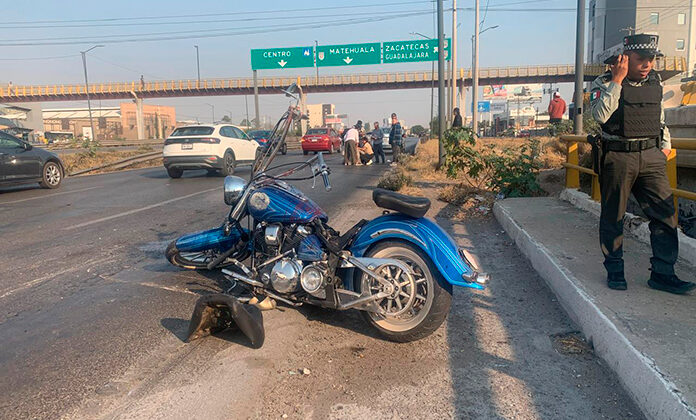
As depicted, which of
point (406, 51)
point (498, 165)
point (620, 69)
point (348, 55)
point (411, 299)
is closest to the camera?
point (411, 299)

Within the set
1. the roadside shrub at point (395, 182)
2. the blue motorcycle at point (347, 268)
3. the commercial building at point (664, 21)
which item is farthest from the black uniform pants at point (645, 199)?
the commercial building at point (664, 21)

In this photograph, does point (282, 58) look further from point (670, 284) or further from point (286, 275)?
point (670, 284)

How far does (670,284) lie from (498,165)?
596 centimetres

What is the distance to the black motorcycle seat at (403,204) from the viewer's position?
3.88 metres

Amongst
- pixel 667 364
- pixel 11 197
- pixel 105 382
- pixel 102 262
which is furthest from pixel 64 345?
pixel 11 197

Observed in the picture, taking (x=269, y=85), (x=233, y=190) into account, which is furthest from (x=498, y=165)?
(x=269, y=85)

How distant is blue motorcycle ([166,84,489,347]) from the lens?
12.4ft

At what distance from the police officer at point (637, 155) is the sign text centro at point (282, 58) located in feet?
137

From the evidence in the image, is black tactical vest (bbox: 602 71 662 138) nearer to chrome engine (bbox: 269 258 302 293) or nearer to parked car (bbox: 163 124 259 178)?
chrome engine (bbox: 269 258 302 293)

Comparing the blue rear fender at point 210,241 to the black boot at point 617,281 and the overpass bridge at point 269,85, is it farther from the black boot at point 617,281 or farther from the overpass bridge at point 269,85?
the overpass bridge at point 269,85

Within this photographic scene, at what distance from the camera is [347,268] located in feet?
13.2

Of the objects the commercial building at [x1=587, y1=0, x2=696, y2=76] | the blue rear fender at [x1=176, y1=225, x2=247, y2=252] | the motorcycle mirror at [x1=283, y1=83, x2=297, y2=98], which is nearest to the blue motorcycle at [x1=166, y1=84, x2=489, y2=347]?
the blue rear fender at [x1=176, y1=225, x2=247, y2=252]

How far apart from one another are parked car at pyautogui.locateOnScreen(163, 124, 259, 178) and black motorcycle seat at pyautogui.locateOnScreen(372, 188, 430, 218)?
42.1ft

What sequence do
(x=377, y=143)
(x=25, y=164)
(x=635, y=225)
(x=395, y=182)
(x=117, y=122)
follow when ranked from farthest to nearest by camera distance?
(x=117, y=122)
(x=377, y=143)
(x=25, y=164)
(x=395, y=182)
(x=635, y=225)
